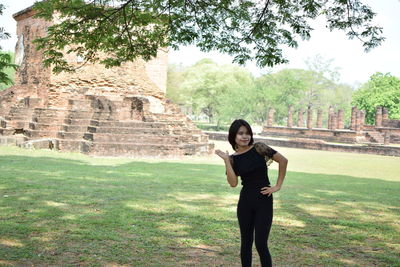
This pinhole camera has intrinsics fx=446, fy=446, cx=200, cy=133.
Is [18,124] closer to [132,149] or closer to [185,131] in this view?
[132,149]

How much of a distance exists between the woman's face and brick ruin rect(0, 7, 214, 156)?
14.1 m

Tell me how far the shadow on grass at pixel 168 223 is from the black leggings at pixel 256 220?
96 cm

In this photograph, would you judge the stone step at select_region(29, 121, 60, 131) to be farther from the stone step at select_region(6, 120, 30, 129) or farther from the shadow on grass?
the shadow on grass

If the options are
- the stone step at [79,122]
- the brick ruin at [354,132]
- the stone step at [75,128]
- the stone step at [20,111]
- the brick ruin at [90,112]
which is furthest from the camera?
the brick ruin at [354,132]

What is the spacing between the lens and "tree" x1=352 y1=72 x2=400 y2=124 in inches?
1822

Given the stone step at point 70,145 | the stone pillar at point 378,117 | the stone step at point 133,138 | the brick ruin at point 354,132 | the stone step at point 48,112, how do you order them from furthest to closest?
the stone pillar at point 378,117, the brick ruin at point 354,132, the stone step at point 48,112, the stone step at point 70,145, the stone step at point 133,138

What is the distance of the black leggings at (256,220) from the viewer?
11.6 ft

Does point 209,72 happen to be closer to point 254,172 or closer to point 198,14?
point 198,14

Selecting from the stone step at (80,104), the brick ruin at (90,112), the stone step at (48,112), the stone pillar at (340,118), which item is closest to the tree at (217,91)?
the stone pillar at (340,118)

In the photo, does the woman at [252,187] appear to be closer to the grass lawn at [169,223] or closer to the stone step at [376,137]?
the grass lawn at [169,223]

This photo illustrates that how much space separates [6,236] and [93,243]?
1038mm

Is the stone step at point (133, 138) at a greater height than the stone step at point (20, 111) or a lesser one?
lesser

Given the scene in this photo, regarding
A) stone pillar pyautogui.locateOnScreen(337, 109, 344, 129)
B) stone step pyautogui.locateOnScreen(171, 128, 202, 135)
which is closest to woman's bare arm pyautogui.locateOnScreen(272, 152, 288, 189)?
stone step pyautogui.locateOnScreen(171, 128, 202, 135)

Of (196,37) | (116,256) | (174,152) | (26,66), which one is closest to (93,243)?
(116,256)
